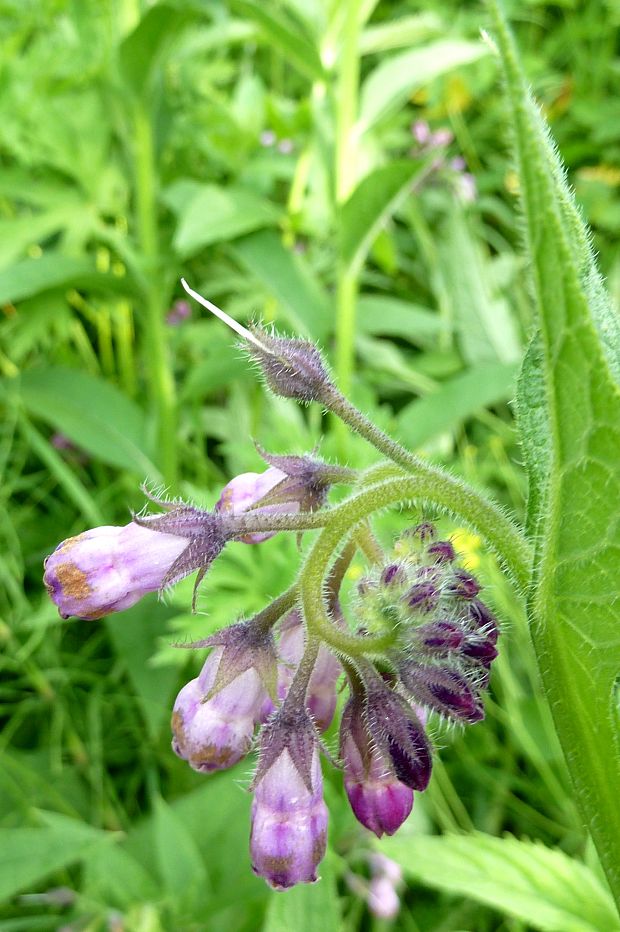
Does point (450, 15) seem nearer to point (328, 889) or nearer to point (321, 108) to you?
point (321, 108)

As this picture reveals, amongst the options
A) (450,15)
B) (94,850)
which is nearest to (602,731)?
(94,850)

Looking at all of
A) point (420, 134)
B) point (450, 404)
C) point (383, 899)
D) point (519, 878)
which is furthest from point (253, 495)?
point (420, 134)

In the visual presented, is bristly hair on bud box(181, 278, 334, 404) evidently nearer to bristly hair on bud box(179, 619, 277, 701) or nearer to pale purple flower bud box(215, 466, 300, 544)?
pale purple flower bud box(215, 466, 300, 544)

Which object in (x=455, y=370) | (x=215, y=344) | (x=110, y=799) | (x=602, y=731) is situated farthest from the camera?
(x=455, y=370)

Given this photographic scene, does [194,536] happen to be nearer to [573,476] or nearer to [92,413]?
[573,476]

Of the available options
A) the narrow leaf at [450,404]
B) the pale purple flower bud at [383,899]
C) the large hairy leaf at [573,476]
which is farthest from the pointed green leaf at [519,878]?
the narrow leaf at [450,404]

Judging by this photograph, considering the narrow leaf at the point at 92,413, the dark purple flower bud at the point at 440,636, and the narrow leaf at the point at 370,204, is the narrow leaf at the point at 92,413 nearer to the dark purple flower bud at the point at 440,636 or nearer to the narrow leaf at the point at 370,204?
the narrow leaf at the point at 370,204

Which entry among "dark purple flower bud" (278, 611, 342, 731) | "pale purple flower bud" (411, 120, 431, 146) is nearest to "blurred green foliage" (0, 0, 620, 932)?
"pale purple flower bud" (411, 120, 431, 146)
